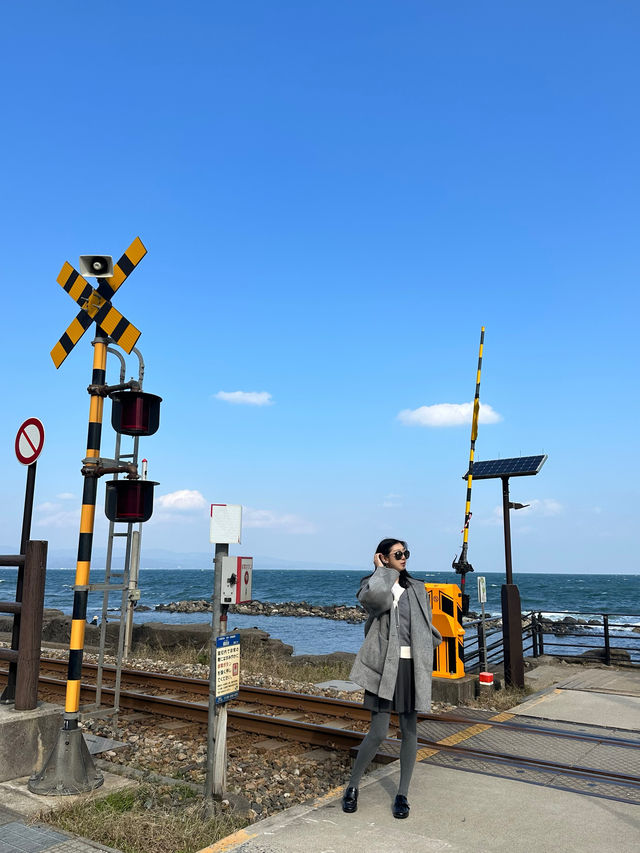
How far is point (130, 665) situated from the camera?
1260cm

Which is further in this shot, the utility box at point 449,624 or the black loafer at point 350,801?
the utility box at point 449,624

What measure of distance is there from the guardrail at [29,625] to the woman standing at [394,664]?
2866mm

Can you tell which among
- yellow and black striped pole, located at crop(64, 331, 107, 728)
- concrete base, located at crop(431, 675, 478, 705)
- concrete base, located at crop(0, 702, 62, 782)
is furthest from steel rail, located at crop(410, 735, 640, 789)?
concrete base, located at crop(0, 702, 62, 782)

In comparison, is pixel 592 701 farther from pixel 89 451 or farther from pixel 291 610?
pixel 291 610

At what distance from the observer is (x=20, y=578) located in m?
6.00

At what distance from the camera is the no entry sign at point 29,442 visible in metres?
6.34

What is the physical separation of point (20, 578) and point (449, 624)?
531cm

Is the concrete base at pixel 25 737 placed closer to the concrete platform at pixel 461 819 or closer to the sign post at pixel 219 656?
the sign post at pixel 219 656

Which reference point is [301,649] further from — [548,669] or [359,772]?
[359,772]

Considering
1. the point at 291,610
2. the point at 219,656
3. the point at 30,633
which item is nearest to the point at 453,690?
the point at 219,656

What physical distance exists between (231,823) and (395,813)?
3.72 ft

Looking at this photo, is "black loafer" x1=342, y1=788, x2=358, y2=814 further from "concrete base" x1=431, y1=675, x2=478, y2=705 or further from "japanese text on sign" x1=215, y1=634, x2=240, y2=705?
"concrete base" x1=431, y1=675, x2=478, y2=705

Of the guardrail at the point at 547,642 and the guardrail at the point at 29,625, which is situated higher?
the guardrail at the point at 29,625

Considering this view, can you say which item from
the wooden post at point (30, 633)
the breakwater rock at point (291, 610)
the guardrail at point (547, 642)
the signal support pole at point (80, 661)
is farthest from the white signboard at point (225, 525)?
the breakwater rock at point (291, 610)
